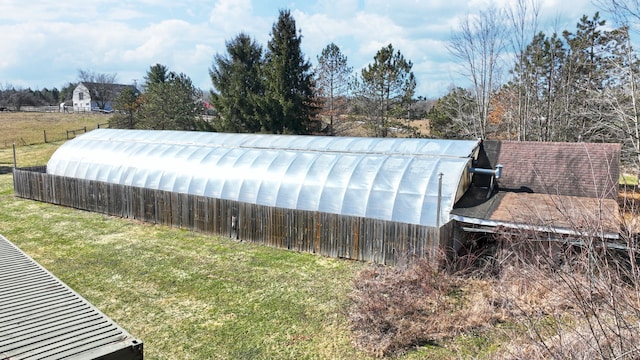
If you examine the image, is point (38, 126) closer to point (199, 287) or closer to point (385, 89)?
point (385, 89)

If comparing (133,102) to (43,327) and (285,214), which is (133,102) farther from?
(43,327)

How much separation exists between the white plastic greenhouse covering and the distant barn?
40mm

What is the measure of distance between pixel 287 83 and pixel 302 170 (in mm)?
18567

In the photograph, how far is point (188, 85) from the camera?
4181cm

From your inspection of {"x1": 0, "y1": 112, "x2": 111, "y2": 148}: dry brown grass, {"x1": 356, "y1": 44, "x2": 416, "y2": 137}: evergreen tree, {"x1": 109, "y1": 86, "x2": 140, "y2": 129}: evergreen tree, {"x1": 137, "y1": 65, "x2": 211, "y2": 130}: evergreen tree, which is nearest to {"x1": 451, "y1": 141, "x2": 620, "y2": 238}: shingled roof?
{"x1": 356, "y1": 44, "x2": 416, "y2": 137}: evergreen tree

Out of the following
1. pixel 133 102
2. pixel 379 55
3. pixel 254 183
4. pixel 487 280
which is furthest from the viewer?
pixel 133 102

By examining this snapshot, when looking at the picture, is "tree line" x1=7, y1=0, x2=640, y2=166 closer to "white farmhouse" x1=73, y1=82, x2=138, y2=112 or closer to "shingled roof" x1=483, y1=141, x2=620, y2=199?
"shingled roof" x1=483, y1=141, x2=620, y2=199

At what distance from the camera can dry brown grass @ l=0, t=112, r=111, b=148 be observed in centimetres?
4378

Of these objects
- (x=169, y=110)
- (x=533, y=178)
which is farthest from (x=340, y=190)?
(x=169, y=110)

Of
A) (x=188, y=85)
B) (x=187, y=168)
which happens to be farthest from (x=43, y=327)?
(x=188, y=85)

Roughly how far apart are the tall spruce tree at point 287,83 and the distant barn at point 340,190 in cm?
1282

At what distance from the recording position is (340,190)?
44.8 ft

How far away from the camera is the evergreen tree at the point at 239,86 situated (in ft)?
108

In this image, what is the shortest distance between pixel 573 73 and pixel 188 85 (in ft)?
108
